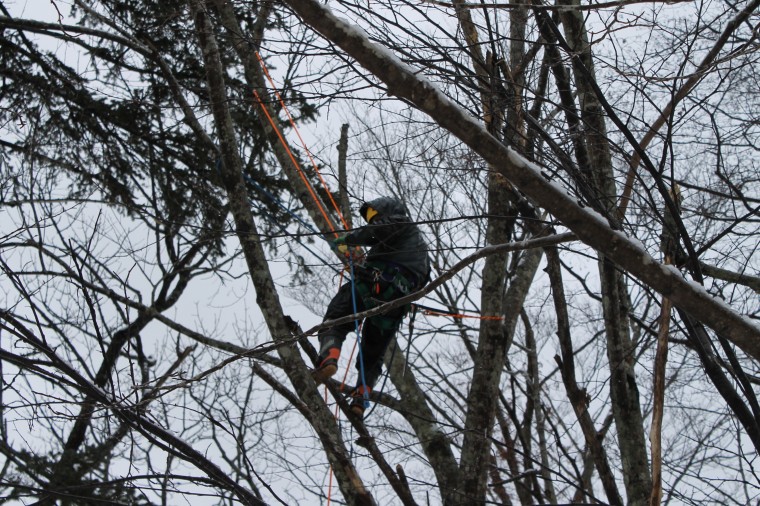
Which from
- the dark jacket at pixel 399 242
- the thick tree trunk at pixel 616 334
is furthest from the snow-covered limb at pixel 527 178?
the dark jacket at pixel 399 242

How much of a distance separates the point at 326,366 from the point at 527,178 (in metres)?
3.20

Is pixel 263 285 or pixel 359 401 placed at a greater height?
pixel 263 285

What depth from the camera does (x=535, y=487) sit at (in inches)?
265

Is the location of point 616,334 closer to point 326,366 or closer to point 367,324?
point 326,366

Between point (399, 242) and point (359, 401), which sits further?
point (399, 242)

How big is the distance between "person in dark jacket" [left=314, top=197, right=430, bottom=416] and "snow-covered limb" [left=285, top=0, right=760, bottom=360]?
2938 mm

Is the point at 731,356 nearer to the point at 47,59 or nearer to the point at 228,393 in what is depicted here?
the point at 47,59

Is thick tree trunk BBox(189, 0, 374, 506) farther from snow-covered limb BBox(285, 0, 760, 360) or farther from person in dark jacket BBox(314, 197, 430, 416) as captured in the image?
snow-covered limb BBox(285, 0, 760, 360)

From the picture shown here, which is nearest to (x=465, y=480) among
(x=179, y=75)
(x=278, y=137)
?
(x=278, y=137)

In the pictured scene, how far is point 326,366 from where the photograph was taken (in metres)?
5.12

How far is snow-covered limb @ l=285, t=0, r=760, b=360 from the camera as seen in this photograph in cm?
207

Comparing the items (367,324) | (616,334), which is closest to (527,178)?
(616,334)

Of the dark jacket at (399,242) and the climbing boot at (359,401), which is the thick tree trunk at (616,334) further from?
the climbing boot at (359,401)

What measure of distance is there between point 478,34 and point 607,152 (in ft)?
3.17
